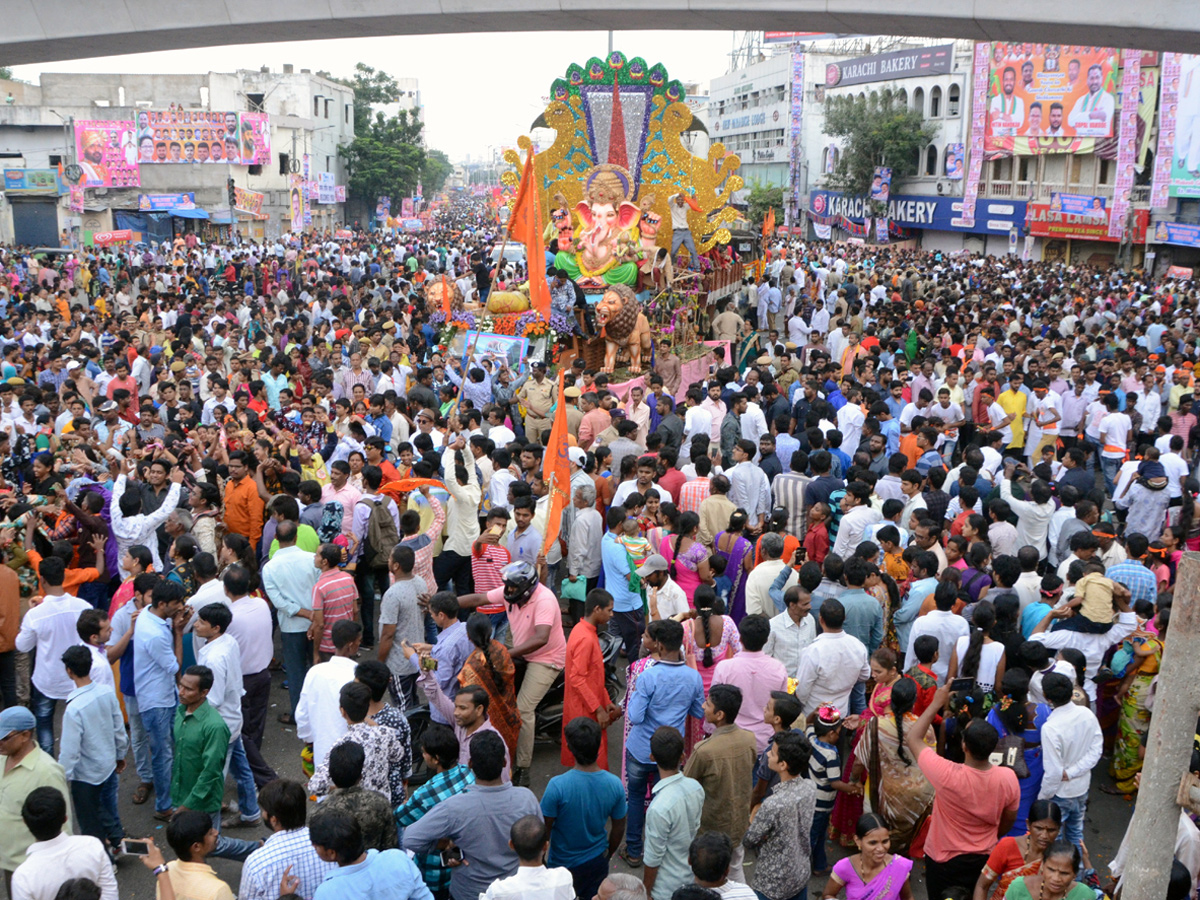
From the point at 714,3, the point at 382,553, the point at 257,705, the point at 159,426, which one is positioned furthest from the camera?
the point at 159,426

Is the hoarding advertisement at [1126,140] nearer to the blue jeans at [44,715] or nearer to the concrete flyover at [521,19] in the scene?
the concrete flyover at [521,19]

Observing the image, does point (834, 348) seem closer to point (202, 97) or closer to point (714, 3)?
point (714, 3)

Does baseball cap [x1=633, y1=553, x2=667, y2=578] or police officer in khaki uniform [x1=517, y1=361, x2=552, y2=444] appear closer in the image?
baseball cap [x1=633, y1=553, x2=667, y2=578]

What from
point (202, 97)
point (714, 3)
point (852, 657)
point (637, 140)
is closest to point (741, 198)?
point (202, 97)

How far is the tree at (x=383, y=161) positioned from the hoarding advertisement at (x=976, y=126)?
1129 inches

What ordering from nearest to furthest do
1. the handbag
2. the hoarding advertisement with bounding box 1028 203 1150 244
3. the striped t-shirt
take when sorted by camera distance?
1. the handbag
2. the striped t-shirt
3. the hoarding advertisement with bounding box 1028 203 1150 244

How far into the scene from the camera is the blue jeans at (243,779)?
223 inches

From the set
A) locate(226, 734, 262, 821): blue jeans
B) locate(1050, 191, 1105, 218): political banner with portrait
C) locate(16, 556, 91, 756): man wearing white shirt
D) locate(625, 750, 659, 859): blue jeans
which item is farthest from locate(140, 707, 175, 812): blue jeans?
locate(1050, 191, 1105, 218): political banner with portrait

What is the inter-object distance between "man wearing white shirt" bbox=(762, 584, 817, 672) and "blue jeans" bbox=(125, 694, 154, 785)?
3587 millimetres

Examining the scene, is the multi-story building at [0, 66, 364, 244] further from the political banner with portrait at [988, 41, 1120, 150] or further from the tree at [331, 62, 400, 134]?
the political banner with portrait at [988, 41, 1120, 150]

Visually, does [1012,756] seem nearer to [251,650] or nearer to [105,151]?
[251,650]

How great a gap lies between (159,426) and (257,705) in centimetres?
431

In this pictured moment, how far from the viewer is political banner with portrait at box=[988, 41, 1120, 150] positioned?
30859mm

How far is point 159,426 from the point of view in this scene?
30.7ft
